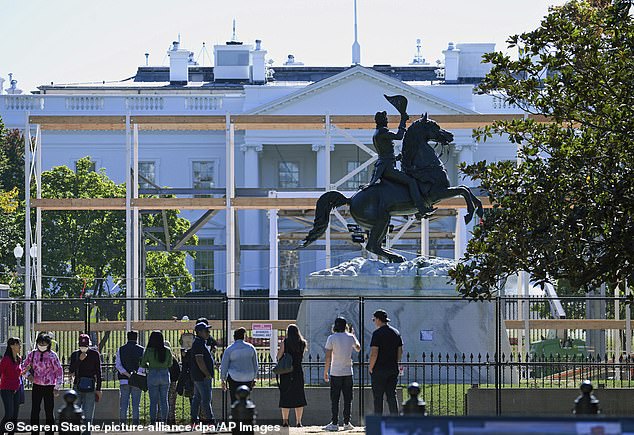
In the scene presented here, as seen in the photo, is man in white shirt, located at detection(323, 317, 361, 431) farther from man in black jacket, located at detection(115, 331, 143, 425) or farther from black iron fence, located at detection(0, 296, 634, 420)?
man in black jacket, located at detection(115, 331, 143, 425)

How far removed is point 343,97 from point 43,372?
52.8m

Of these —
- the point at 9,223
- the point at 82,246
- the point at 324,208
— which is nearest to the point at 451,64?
the point at 82,246

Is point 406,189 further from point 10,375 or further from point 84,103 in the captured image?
point 84,103

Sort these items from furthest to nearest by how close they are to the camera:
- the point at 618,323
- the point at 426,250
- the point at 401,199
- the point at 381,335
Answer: the point at 426,250, the point at 618,323, the point at 401,199, the point at 381,335

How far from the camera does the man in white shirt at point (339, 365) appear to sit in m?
18.3

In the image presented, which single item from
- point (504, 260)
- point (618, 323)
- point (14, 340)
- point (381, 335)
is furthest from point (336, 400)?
point (618, 323)

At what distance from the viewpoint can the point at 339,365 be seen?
1850cm

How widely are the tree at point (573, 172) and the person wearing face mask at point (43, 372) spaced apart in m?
5.15

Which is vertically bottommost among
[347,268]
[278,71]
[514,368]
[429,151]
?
[514,368]

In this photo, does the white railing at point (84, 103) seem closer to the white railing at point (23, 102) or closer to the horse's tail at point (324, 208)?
the white railing at point (23, 102)

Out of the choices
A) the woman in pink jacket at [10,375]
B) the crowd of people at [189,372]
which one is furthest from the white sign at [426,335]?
the woman in pink jacket at [10,375]

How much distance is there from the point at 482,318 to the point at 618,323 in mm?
4374

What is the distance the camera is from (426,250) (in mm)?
31328

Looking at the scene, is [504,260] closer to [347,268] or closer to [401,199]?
[401,199]
